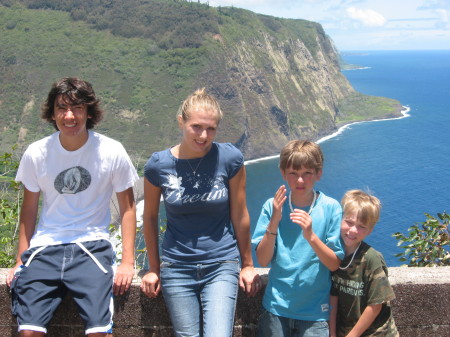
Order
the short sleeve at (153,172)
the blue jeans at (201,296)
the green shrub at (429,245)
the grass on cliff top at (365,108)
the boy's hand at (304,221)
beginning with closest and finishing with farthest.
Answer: the boy's hand at (304,221)
the blue jeans at (201,296)
the short sleeve at (153,172)
the green shrub at (429,245)
the grass on cliff top at (365,108)

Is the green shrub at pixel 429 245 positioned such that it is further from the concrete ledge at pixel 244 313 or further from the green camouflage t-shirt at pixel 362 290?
the green camouflage t-shirt at pixel 362 290

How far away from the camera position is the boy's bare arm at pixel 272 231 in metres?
3.16

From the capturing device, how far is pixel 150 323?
368cm

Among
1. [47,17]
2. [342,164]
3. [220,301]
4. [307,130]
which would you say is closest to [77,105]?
[220,301]

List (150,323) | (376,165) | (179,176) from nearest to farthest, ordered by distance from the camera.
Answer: (179,176) < (150,323) < (376,165)

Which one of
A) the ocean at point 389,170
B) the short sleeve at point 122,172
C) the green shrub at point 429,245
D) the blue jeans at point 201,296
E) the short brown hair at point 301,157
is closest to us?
the blue jeans at point 201,296

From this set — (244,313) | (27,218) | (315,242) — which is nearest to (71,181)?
(27,218)

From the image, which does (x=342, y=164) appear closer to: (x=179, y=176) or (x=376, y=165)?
(x=376, y=165)

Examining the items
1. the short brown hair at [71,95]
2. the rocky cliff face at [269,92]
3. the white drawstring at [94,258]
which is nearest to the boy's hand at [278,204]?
the white drawstring at [94,258]

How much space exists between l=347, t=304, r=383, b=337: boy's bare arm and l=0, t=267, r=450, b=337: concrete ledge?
1.40ft

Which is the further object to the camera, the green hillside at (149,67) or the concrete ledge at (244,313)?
the green hillside at (149,67)

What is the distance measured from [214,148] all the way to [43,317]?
5.03ft

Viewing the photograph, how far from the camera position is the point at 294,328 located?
10.6 ft

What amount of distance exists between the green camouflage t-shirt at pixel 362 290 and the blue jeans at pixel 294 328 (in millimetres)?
174
